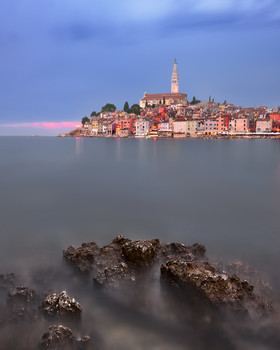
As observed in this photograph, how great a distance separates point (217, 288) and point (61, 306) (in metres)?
2.90

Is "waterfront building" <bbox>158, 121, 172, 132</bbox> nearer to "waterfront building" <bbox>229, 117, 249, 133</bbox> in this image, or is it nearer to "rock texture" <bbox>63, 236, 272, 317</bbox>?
"waterfront building" <bbox>229, 117, 249, 133</bbox>

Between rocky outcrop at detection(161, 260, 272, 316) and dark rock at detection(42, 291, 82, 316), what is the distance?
6.58ft

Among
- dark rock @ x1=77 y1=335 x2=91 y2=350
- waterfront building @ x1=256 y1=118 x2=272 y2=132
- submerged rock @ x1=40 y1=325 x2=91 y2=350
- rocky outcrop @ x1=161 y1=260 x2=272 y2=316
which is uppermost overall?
waterfront building @ x1=256 y1=118 x2=272 y2=132

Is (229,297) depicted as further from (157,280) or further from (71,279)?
(71,279)

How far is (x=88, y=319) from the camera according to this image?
16.6ft

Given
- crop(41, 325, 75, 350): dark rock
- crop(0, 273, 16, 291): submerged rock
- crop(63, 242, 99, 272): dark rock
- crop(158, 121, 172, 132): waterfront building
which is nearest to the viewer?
crop(41, 325, 75, 350): dark rock

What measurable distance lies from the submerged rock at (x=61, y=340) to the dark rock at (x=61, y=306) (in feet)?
1.62

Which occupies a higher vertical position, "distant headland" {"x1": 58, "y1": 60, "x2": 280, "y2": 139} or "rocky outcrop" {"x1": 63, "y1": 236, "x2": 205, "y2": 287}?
"distant headland" {"x1": 58, "y1": 60, "x2": 280, "y2": 139}

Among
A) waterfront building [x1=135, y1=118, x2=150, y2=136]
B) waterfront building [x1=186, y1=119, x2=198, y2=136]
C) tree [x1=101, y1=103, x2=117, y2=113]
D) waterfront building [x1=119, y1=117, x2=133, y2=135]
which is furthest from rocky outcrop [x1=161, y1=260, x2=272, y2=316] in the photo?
tree [x1=101, y1=103, x2=117, y2=113]

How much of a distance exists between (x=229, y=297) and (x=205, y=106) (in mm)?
164844

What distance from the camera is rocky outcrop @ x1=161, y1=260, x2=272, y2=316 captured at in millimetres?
5230

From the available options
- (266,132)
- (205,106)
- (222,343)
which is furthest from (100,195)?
(205,106)

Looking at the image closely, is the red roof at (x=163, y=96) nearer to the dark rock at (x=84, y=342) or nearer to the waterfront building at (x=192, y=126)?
the waterfront building at (x=192, y=126)

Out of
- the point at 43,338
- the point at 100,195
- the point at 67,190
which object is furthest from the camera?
the point at 67,190
